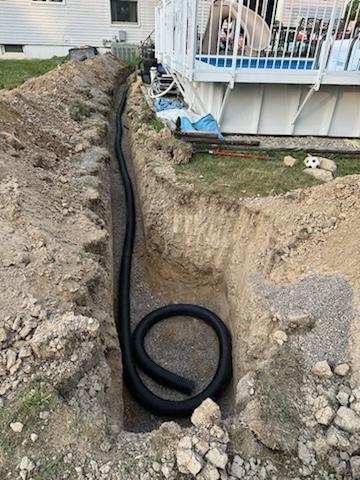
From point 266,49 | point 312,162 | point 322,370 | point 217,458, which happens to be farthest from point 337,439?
point 266,49

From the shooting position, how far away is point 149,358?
181 inches

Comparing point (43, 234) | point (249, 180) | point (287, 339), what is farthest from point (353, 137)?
point (43, 234)

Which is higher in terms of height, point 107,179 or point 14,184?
point 14,184

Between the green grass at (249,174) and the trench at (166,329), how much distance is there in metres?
1.41

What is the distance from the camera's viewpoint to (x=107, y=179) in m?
6.63

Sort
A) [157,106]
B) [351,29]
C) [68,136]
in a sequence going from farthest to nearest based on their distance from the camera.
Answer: [157,106] < [68,136] < [351,29]

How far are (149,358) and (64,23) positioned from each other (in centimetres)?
1788

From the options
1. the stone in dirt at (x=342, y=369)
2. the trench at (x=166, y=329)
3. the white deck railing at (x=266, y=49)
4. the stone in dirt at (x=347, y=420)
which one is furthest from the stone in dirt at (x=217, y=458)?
the white deck railing at (x=266, y=49)

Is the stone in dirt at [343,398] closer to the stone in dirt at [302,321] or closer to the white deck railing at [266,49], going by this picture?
the stone in dirt at [302,321]

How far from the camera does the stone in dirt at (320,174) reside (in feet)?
18.5

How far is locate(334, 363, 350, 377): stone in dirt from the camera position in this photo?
290cm

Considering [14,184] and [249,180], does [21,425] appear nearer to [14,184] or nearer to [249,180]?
[14,184]

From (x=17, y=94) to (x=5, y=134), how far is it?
2.26 metres

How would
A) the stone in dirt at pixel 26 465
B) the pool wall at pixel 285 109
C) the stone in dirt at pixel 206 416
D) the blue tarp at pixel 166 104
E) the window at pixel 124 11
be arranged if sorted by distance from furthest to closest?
the window at pixel 124 11, the blue tarp at pixel 166 104, the pool wall at pixel 285 109, the stone in dirt at pixel 206 416, the stone in dirt at pixel 26 465
